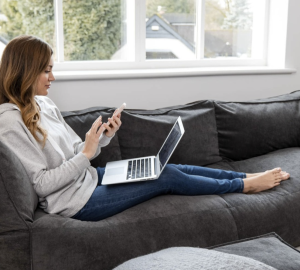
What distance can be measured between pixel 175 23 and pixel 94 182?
149cm

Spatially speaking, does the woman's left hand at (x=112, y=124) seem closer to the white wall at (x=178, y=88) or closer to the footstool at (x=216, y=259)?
the white wall at (x=178, y=88)

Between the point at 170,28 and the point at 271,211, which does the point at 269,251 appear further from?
the point at 170,28

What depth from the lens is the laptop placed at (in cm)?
190

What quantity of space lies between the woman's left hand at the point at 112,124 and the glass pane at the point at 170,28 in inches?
43.1

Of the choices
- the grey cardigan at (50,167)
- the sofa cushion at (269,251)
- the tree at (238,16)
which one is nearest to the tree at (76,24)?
the tree at (238,16)

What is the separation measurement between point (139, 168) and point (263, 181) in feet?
1.98

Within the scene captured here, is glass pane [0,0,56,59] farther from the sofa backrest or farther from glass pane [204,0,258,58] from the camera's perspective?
the sofa backrest

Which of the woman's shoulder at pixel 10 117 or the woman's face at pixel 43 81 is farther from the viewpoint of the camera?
the woman's face at pixel 43 81

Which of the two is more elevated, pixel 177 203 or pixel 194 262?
pixel 194 262

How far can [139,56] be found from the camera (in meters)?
2.93

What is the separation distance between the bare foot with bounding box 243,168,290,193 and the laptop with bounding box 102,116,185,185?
401 millimetres

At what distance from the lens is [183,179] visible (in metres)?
1.96

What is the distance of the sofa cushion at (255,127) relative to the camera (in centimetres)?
259

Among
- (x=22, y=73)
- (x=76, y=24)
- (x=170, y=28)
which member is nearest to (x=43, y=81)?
(x=22, y=73)
